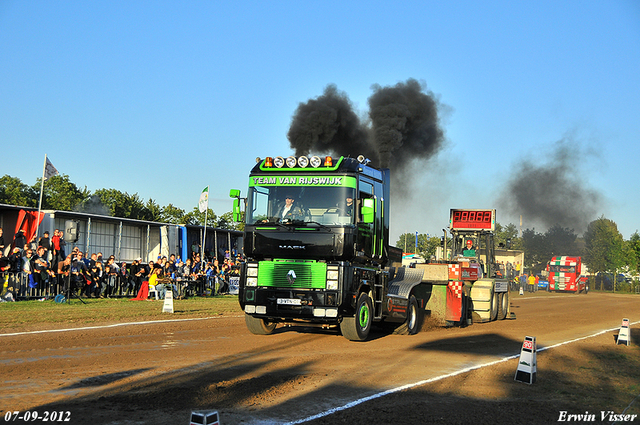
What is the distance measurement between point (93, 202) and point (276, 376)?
5533 centimetres

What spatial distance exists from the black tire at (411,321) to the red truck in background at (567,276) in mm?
49681

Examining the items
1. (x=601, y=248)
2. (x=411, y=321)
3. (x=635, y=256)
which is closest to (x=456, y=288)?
(x=411, y=321)

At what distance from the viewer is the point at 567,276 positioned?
5966 centimetres

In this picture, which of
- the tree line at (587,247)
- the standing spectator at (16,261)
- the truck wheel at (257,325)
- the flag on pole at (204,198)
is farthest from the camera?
the tree line at (587,247)

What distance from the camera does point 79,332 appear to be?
1233 centimetres

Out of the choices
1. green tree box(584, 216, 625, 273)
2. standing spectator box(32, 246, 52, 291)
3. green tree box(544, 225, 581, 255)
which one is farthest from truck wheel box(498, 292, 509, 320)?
green tree box(544, 225, 581, 255)

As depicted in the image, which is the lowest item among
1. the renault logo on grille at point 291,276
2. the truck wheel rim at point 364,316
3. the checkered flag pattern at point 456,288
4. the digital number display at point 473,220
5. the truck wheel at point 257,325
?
the truck wheel at point 257,325

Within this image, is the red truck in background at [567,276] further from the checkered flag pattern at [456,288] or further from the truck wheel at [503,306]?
the checkered flag pattern at [456,288]

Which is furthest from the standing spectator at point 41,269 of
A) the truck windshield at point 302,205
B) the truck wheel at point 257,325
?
the truck windshield at point 302,205

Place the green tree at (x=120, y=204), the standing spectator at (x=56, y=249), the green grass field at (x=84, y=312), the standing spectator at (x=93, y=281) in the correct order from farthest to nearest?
the green tree at (x=120, y=204) < the standing spectator at (x=93, y=281) < the standing spectator at (x=56, y=249) < the green grass field at (x=84, y=312)

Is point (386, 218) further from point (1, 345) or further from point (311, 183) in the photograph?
point (1, 345)

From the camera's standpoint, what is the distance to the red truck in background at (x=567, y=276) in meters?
59.4

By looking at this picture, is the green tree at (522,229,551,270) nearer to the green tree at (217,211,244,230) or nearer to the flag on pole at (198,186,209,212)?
the green tree at (217,211,244,230)

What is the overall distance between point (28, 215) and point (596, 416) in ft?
72.5
